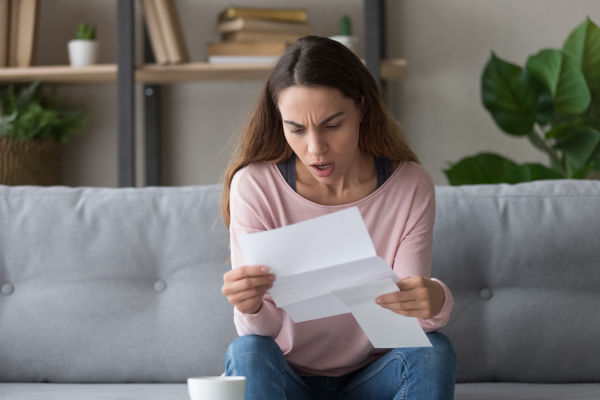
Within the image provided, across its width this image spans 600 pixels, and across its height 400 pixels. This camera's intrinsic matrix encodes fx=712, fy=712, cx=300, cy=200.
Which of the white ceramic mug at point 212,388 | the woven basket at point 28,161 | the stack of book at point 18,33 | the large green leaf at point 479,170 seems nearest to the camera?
the white ceramic mug at point 212,388

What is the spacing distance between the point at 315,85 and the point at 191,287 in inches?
22.3

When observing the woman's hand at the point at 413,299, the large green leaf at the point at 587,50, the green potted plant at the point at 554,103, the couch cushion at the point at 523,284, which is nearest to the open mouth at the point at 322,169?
the woman's hand at the point at 413,299

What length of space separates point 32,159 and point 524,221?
1.68m

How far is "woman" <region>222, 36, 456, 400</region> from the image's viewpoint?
1.10 m

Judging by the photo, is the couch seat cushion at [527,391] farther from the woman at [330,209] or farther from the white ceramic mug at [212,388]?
the white ceramic mug at [212,388]

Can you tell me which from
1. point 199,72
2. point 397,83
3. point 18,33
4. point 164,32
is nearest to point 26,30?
point 18,33

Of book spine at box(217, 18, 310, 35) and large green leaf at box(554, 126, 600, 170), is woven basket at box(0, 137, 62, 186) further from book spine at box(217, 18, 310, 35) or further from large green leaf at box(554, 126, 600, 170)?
large green leaf at box(554, 126, 600, 170)

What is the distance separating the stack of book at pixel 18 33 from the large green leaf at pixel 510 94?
1.54 meters

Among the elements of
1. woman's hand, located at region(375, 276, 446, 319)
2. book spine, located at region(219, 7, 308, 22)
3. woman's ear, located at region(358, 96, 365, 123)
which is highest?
book spine, located at region(219, 7, 308, 22)

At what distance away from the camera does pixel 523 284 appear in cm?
146

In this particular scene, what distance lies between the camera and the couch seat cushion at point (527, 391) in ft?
4.24

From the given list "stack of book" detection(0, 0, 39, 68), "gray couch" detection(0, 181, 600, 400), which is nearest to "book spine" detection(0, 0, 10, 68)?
"stack of book" detection(0, 0, 39, 68)

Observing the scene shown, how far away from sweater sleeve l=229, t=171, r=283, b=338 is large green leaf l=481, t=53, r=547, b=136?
130cm

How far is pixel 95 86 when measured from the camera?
272 centimetres
